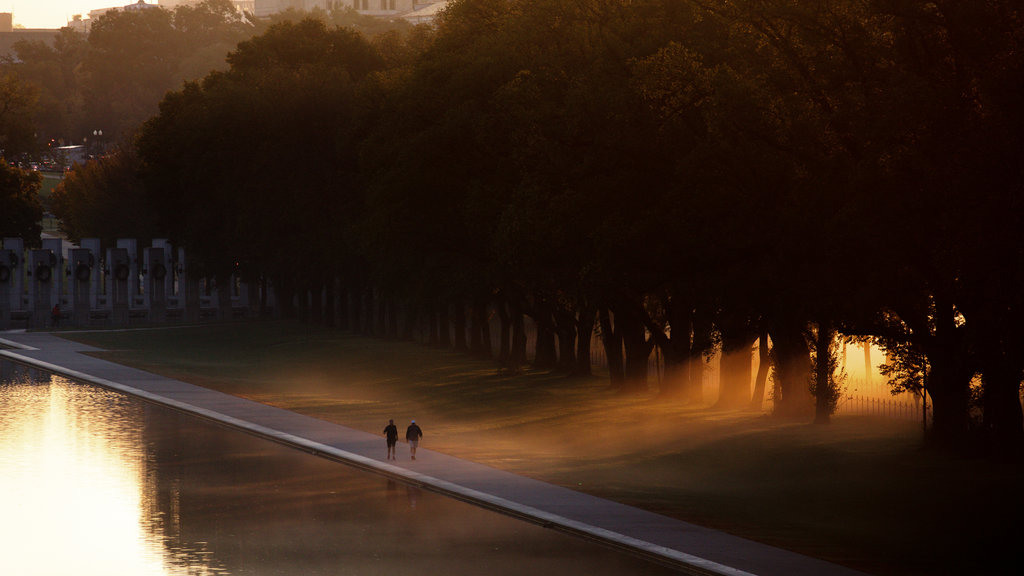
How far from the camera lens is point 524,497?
93.3ft

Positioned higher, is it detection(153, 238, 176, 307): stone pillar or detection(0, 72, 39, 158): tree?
detection(0, 72, 39, 158): tree

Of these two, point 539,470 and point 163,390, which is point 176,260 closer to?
point 163,390

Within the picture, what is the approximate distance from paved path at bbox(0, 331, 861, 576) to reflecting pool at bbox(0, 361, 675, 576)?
498 millimetres

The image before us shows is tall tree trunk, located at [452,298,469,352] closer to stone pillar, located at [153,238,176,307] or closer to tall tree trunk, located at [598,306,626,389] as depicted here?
tall tree trunk, located at [598,306,626,389]

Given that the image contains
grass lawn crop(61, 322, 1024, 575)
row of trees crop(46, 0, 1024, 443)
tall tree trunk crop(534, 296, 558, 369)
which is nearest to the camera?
grass lawn crop(61, 322, 1024, 575)

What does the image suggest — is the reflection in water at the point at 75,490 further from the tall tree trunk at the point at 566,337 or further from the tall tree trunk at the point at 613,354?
the tall tree trunk at the point at 566,337

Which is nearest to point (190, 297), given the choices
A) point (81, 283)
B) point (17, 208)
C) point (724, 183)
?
point (81, 283)

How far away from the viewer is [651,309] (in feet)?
174

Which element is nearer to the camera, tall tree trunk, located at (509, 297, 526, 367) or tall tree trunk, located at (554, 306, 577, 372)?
tall tree trunk, located at (554, 306, 577, 372)

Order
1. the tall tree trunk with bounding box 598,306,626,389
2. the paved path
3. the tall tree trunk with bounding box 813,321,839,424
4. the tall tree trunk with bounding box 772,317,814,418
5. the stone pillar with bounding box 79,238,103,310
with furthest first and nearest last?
the stone pillar with bounding box 79,238,103,310 < the tall tree trunk with bounding box 598,306,626,389 < the tall tree trunk with bounding box 772,317,814,418 < the tall tree trunk with bounding box 813,321,839,424 < the paved path

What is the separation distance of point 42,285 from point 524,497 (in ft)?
226

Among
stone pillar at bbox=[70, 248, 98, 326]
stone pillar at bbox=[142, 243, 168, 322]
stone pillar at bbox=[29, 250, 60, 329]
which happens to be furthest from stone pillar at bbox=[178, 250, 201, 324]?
stone pillar at bbox=[29, 250, 60, 329]

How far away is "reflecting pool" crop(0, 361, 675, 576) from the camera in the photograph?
22.2 metres

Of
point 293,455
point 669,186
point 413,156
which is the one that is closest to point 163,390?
point 413,156
